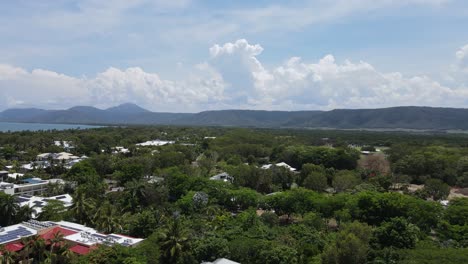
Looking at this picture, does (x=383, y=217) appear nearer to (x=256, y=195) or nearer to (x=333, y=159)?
(x=256, y=195)

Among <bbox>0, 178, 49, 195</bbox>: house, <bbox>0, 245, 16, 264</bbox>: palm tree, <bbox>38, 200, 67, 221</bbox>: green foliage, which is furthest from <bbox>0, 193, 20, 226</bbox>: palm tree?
<bbox>0, 178, 49, 195</bbox>: house

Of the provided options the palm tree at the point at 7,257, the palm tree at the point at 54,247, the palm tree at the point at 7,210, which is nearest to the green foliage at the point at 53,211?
the palm tree at the point at 7,210

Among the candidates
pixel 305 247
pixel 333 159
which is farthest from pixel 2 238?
pixel 333 159

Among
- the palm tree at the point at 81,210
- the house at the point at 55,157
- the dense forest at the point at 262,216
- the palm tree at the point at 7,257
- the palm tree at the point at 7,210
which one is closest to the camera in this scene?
the palm tree at the point at 7,257

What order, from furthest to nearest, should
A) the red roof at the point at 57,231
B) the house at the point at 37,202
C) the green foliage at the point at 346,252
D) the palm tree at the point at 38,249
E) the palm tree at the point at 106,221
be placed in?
1. the house at the point at 37,202
2. the palm tree at the point at 106,221
3. the red roof at the point at 57,231
4. the palm tree at the point at 38,249
5. the green foliage at the point at 346,252

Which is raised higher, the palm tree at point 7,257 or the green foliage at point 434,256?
the palm tree at point 7,257

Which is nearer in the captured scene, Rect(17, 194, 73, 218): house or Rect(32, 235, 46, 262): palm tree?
Rect(32, 235, 46, 262): palm tree

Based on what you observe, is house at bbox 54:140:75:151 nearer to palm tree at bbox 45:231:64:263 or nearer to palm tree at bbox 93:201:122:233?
palm tree at bbox 93:201:122:233

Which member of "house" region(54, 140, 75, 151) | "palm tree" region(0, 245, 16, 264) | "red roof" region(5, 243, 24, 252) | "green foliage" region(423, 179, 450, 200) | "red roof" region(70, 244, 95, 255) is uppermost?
"house" region(54, 140, 75, 151)

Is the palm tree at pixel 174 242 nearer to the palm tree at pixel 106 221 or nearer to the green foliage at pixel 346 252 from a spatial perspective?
the palm tree at pixel 106 221
